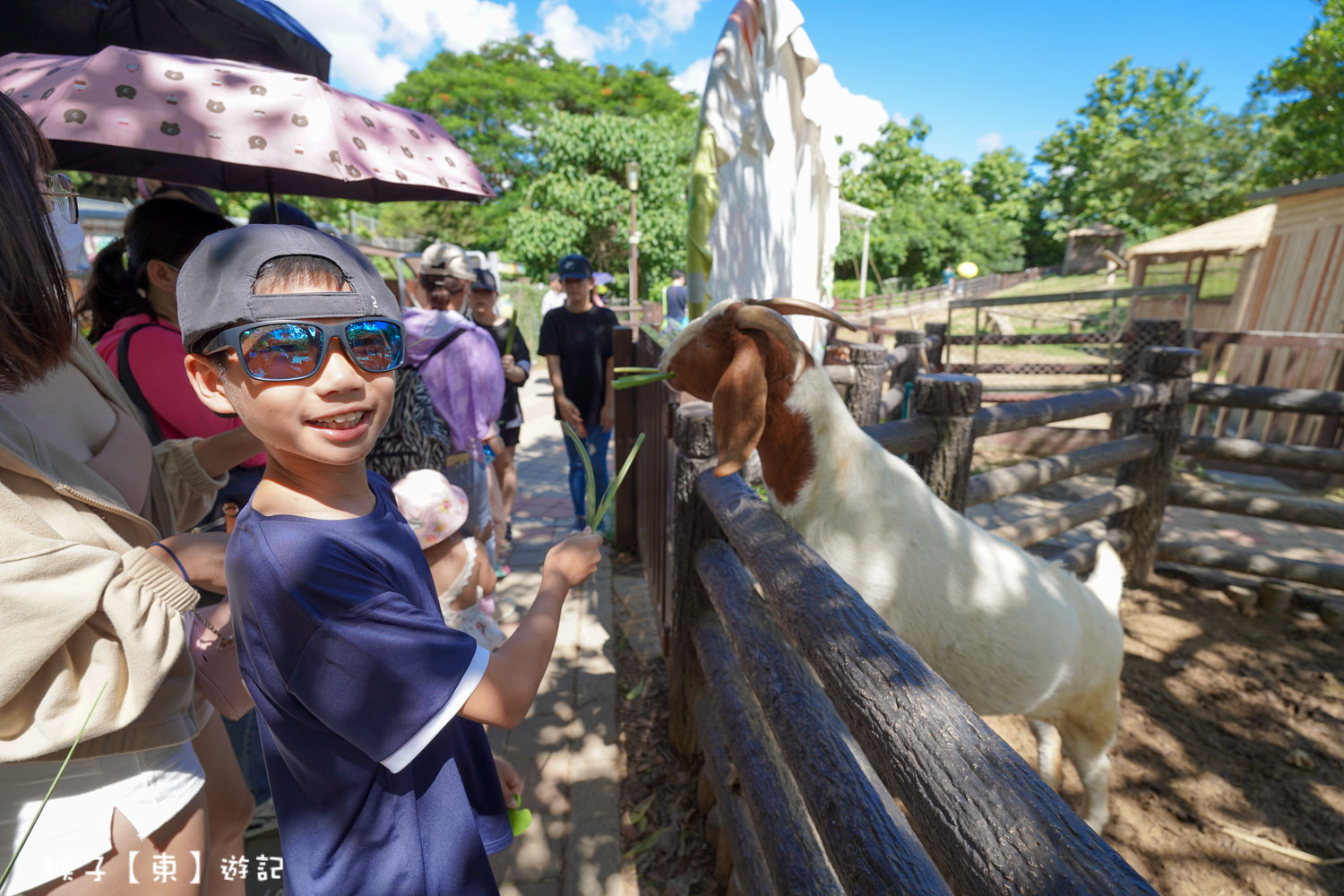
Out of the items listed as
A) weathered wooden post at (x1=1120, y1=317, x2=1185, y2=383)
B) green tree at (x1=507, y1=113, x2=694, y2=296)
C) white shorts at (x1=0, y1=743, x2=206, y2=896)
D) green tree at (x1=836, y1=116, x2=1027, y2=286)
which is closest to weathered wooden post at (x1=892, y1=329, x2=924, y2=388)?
weathered wooden post at (x1=1120, y1=317, x2=1185, y2=383)

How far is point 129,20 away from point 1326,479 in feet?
38.8

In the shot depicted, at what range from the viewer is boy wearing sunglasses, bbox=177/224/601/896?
0.93 meters

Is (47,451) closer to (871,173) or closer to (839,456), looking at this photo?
(839,456)

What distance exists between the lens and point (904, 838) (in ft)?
3.61

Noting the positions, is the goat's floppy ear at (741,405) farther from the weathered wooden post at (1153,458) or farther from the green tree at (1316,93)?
the green tree at (1316,93)

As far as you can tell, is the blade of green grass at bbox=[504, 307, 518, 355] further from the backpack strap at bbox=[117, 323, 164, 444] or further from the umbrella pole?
the backpack strap at bbox=[117, 323, 164, 444]

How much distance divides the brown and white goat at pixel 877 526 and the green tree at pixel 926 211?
3934 centimetres

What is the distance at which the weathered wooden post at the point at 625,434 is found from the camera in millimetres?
4508

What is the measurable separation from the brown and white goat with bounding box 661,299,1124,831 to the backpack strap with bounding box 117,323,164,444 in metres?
1.80

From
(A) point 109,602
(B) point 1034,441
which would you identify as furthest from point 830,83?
(B) point 1034,441

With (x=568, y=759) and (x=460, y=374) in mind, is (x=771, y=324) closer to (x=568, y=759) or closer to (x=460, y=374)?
(x=460, y=374)

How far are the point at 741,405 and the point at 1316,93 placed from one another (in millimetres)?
22839

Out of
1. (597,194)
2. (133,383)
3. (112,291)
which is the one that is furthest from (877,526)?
(597,194)

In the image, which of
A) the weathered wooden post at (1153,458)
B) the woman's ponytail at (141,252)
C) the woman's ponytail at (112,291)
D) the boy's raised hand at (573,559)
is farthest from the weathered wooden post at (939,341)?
the woman's ponytail at (112,291)
